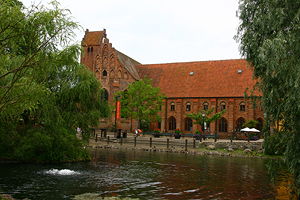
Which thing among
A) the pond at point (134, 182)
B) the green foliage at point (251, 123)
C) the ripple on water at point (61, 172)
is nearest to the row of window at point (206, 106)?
the green foliage at point (251, 123)

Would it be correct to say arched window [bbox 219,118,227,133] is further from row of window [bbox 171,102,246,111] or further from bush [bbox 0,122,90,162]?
bush [bbox 0,122,90,162]

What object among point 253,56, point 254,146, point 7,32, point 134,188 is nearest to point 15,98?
point 7,32

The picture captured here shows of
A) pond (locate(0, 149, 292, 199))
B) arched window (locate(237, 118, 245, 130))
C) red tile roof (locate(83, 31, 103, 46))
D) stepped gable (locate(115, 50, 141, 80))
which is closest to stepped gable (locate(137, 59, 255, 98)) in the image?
stepped gable (locate(115, 50, 141, 80))

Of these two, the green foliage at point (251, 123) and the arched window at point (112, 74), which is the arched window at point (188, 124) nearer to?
the green foliage at point (251, 123)

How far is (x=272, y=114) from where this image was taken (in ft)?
33.9

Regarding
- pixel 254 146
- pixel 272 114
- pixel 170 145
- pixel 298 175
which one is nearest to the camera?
pixel 298 175

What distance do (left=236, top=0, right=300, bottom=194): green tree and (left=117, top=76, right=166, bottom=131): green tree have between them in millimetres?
33158

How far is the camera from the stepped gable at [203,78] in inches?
1896

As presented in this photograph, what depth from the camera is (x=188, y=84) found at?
51.5 meters

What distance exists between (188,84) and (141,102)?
1057cm

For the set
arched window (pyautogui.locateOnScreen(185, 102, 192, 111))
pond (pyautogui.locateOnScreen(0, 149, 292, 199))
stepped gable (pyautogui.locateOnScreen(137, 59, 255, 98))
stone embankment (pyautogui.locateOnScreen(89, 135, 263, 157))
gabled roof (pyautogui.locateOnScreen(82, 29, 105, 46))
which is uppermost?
gabled roof (pyautogui.locateOnScreen(82, 29, 105, 46))

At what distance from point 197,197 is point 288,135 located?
13.4 feet

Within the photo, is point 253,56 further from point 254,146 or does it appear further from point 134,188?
point 254,146

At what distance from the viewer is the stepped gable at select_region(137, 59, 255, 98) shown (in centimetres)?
4816
